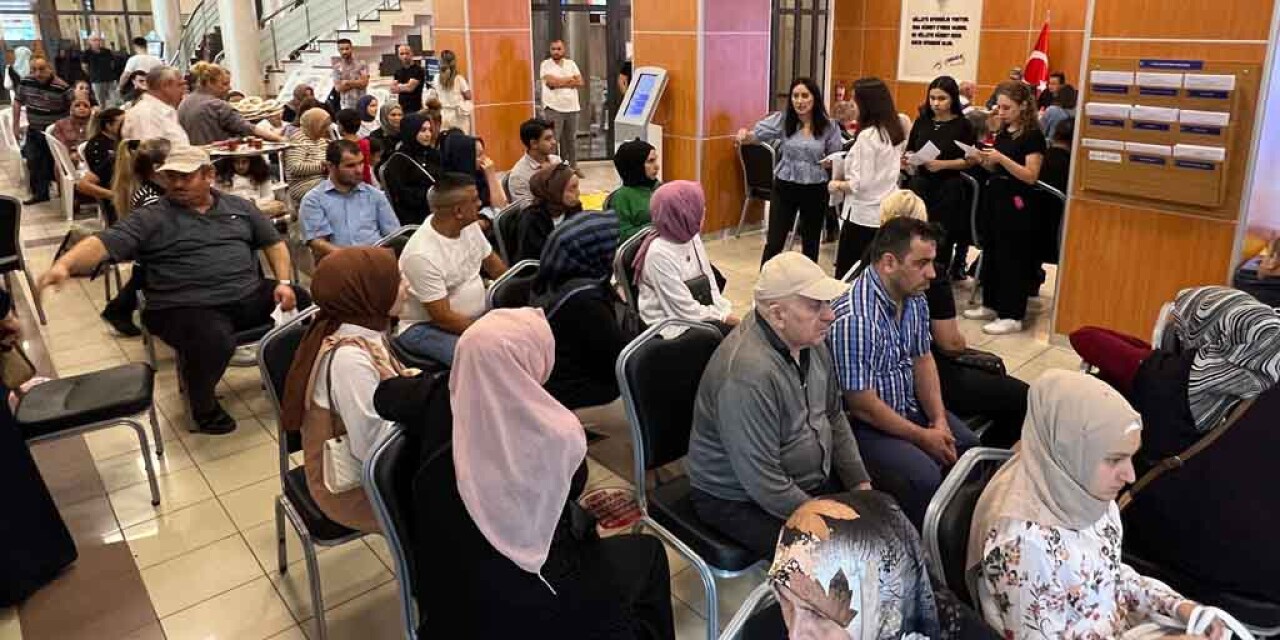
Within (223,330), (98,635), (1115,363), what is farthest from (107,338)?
(1115,363)

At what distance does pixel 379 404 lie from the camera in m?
2.13

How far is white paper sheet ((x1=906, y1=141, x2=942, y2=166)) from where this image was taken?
17.9 feet

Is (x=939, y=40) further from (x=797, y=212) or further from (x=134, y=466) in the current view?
(x=134, y=466)

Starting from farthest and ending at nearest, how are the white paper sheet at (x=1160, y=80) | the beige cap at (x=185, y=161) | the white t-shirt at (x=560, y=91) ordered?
1. the white t-shirt at (x=560, y=91)
2. the white paper sheet at (x=1160, y=80)
3. the beige cap at (x=185, y=161)

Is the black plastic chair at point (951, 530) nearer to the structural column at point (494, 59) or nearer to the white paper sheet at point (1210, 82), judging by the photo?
the white paper sheet at point (1210, 82)

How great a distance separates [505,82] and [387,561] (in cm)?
739

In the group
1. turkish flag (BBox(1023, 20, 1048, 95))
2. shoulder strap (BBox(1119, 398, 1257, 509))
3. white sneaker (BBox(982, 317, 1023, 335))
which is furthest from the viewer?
turkish flag (BBox(1023, 20, 1048, 95))

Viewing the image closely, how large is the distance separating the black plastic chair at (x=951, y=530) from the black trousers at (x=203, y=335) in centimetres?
Result: 305

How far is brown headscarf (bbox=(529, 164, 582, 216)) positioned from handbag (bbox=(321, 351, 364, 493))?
6.51 feet

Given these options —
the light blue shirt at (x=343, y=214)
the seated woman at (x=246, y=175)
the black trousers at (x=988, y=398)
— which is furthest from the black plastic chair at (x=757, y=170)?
the black trousers at (x=988, y=398)

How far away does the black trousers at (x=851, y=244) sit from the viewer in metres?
5.31

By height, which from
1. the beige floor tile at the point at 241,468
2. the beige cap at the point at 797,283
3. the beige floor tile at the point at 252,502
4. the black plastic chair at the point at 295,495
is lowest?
the beige floor tile at the point at 252,502

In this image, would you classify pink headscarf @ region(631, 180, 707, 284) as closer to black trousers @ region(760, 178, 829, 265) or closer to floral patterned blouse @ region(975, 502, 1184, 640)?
floral patterned blouse @ region(975, 502, 1184, 640)

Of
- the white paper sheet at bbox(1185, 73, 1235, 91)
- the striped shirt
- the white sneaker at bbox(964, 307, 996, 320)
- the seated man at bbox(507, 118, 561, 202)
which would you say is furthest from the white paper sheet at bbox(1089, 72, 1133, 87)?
the seated man at bbox(507, 118, 561, 202)
